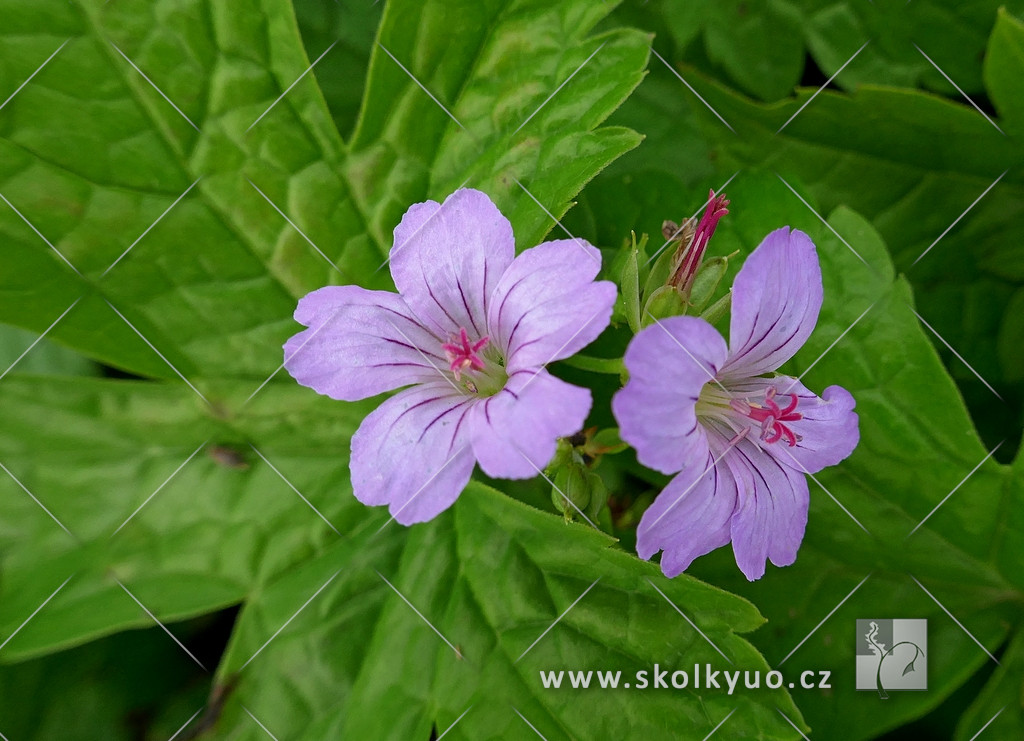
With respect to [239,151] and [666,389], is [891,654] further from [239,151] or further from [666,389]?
[239,151]

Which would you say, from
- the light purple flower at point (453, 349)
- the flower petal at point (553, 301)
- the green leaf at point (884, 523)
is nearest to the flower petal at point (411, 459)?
the light purple flower at point (453, 349)

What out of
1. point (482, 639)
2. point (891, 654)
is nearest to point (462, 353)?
point (482, 639)

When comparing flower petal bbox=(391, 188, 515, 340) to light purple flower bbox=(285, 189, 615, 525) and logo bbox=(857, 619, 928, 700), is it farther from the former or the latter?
logo bbox=(857, 619, 928, 700)

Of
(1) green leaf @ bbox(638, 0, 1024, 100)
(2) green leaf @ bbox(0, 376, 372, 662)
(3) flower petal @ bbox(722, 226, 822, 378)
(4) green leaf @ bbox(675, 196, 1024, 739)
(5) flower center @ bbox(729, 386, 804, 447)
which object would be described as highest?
(1) green leaf @ bbox(638, 0, 1024, 100)

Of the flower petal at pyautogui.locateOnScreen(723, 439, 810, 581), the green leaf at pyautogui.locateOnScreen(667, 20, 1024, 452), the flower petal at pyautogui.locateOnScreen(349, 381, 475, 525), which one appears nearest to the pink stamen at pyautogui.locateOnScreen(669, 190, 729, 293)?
the flower petal at pyautogui.locateOnScreen(723, 439, 810, 581)

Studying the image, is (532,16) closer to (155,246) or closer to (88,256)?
(155,246)

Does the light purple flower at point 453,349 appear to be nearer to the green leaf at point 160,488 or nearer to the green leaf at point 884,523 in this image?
the green leaf at point 160,488
